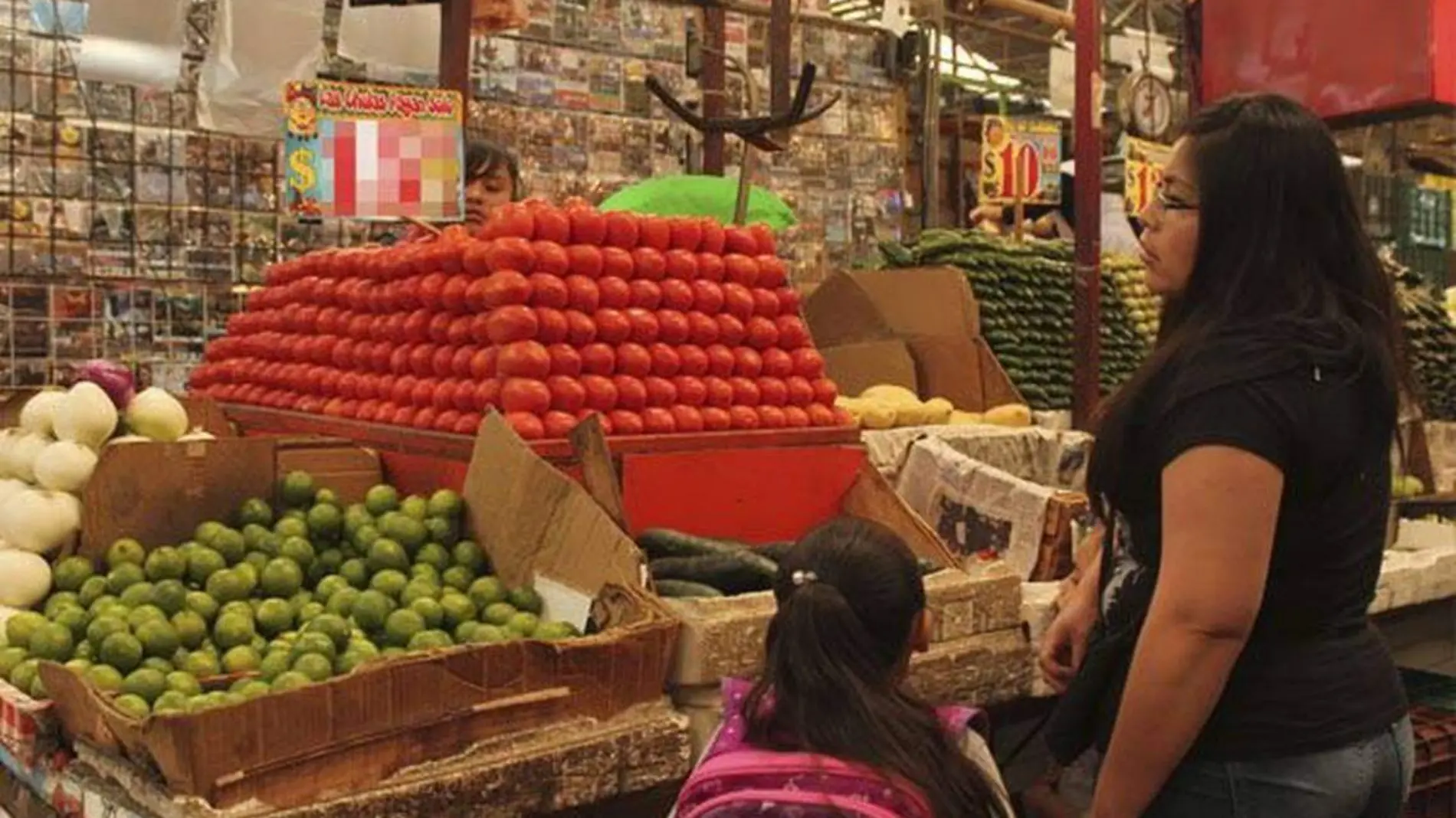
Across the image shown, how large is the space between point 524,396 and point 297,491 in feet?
1.84

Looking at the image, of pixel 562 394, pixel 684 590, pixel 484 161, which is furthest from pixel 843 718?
pixel 484 161

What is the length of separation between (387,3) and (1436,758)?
159 inches

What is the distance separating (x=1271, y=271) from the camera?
70.9 inches

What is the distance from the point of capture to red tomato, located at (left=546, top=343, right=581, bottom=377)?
3.25 meters

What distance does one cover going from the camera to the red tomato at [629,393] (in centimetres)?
335

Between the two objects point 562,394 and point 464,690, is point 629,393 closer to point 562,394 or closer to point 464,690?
point 562,394

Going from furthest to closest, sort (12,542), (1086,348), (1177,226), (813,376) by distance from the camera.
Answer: (1086,348) → (813,376) → (12,542) → (1177,226)

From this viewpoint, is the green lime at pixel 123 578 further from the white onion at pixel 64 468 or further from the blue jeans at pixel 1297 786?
the blue jeans at pixel 1297 786

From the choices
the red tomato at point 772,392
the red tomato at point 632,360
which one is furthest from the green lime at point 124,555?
the red tomato at point 772,392

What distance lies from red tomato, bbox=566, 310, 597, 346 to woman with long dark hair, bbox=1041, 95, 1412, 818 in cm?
162

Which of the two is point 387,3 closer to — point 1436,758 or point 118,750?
point 118,750

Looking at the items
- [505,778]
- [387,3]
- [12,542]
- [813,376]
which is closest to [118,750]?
[505,778]

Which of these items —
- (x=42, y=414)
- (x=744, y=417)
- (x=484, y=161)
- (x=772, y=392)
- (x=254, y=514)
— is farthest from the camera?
(x=484, y=161)

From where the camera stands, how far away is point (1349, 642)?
1.84 metres
